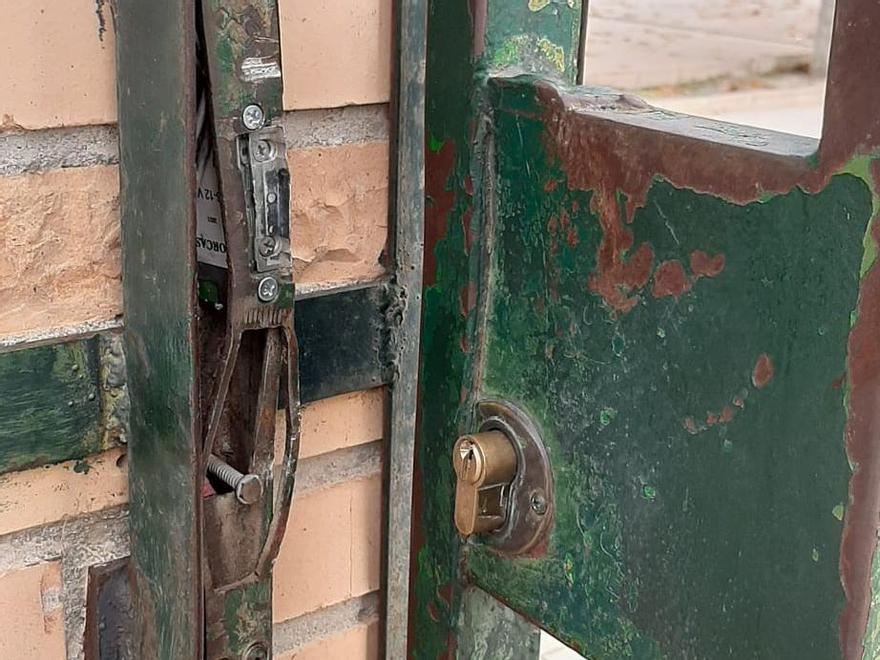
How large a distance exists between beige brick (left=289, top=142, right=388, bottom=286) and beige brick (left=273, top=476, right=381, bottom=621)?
0.16 metres

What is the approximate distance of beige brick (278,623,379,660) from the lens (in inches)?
35.8

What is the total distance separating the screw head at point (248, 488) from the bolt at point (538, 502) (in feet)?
0.59

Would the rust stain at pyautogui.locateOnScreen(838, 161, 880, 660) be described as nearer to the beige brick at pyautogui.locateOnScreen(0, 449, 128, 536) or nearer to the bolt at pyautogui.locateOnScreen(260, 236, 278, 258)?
the bolt at pyautogui.locateOnScreen(260, 236, 278, 258)

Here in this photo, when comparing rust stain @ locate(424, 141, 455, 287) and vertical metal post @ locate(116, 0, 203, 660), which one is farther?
rust stain @ locate(424, 141, 455, 287)

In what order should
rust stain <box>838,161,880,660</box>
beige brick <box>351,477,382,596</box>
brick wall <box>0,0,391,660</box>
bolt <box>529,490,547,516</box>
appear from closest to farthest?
rust stain <box>838,161,880,660</box> → brick wall <box>0,0,391,660</box> → bolt <box>529,490,547,516</box> → beige brick <box>351,477,382,596</box>

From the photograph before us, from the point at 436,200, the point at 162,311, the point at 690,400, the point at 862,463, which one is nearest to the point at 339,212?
the point at 436,200

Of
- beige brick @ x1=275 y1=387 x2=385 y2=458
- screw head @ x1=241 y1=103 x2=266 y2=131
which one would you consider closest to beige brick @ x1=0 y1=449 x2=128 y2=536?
beige brick @ x1=275 y1=387 x2=385 y2=458

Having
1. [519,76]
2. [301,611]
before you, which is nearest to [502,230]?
[519,76]

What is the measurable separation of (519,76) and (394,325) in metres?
0.19

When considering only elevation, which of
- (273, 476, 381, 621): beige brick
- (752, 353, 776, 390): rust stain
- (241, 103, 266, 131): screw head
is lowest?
(273, 476, 381, 621): beige brick

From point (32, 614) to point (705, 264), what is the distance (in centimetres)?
44

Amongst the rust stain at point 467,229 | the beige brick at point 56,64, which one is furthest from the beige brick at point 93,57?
the rust stain at point 467,229

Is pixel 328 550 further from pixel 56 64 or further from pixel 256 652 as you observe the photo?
pixel 56 64

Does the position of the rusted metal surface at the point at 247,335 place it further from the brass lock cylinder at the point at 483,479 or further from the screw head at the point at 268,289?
the brass lock cylinder at the point at 483,479
